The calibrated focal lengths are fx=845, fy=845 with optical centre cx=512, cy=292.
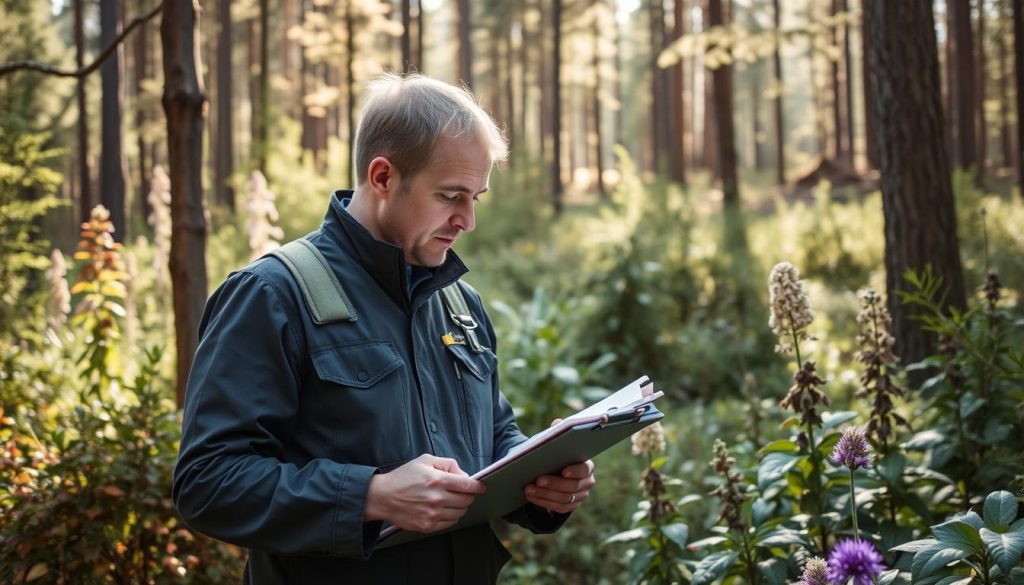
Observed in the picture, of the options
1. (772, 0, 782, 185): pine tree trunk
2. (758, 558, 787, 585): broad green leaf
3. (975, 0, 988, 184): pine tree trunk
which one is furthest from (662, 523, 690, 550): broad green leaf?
(975, 0, 988, 184): pine tree trunk

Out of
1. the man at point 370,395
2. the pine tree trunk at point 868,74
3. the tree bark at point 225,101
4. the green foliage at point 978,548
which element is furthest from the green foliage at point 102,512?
the tree bark at point 225,101

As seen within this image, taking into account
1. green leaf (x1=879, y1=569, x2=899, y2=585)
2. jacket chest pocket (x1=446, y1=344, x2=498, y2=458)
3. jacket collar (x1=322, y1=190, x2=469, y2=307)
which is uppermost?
jacket collar (x1=322, y1=190, x2=469, y2=307)

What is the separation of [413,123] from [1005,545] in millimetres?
1890

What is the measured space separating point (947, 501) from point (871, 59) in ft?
11.5

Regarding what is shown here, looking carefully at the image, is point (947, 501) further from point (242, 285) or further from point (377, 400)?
point (242, 285)

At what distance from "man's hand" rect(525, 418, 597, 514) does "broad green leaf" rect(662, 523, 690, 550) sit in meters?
1.20

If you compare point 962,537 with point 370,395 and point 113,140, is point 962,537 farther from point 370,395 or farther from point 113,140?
point 113,140

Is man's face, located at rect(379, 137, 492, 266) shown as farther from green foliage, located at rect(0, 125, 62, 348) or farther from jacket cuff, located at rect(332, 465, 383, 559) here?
green foliage, located at rect(0, 125, 62, 348)

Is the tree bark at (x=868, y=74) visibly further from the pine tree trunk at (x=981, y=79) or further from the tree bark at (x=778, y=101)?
the pine tree trunk at (x=981, y=79)

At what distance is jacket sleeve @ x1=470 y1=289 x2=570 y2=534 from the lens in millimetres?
2533

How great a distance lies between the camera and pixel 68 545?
3232 millimetres

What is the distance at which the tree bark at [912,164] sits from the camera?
5480 mm

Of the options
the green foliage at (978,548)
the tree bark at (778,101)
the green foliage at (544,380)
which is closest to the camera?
the green foliage at (978,548)

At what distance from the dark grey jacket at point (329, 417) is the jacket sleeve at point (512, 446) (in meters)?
0.01
